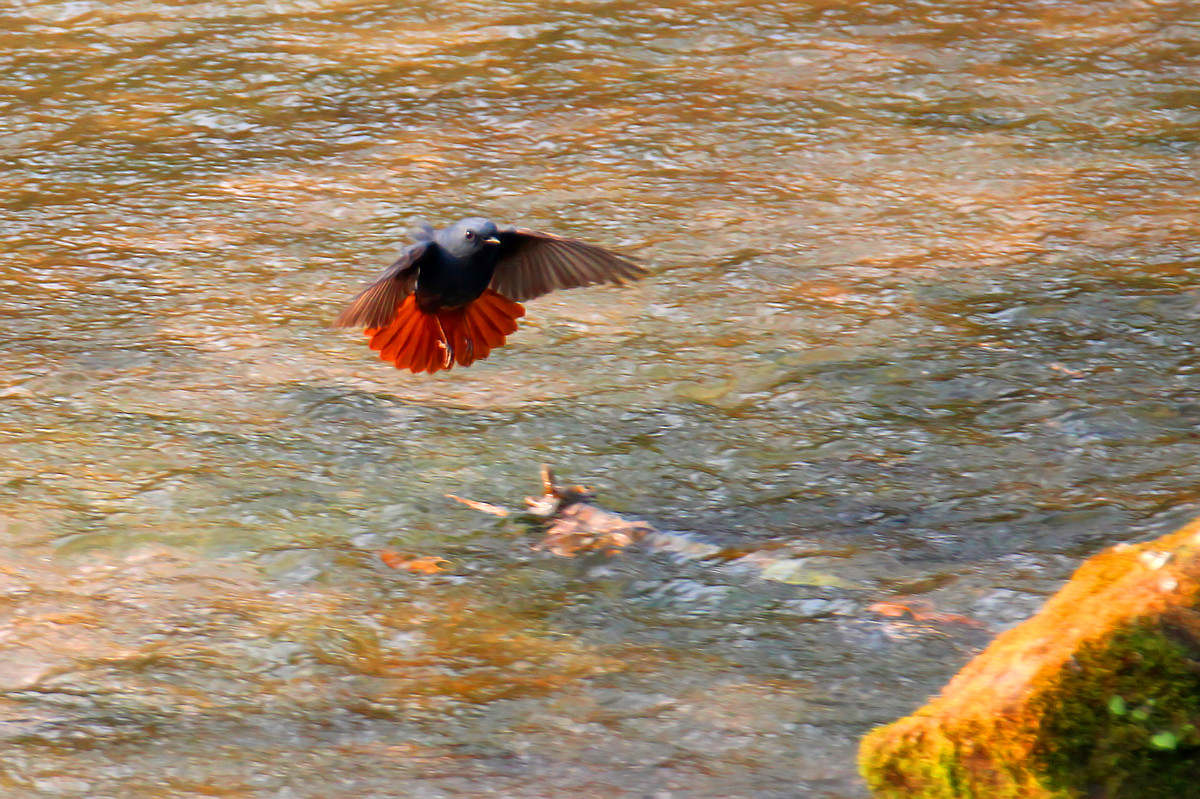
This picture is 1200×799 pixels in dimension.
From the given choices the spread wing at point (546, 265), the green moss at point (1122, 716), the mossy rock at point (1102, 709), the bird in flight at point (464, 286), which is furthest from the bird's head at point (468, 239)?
the green moss at point (1122, 716)

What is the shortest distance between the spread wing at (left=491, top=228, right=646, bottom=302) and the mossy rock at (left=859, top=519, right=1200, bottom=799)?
1.92m

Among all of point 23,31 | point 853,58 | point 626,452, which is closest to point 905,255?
point 626,452

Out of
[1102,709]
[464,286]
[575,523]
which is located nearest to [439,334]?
[464,286]

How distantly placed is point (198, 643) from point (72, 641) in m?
0.29

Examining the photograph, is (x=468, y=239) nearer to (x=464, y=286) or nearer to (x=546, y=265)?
(x=464, y=286)

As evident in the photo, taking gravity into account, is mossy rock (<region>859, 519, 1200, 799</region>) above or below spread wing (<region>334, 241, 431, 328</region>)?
below

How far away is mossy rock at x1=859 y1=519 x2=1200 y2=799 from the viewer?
242cm

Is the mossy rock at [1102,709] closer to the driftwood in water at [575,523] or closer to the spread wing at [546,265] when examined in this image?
the driftwood in water at [575,523]

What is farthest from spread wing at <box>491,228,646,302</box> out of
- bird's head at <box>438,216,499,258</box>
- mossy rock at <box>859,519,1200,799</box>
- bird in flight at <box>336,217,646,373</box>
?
mossy rock at <box>859,519,1200,799</box>

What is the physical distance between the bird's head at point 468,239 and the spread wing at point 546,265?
0.17 metres

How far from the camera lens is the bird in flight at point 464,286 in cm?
377

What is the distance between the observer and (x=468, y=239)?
3865mm

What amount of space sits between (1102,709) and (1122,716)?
3cm

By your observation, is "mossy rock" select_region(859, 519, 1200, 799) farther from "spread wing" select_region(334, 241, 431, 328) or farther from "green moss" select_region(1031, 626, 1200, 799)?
"spread wing" select_region(334, 241, 431, 328)
